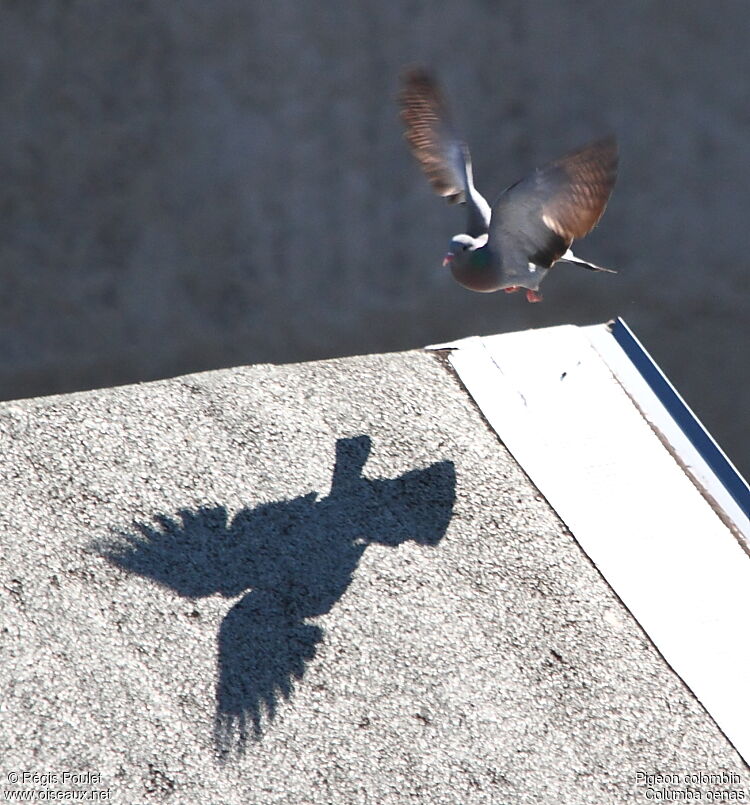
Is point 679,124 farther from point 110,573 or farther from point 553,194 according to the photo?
point 110,573

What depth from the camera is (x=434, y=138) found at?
23.4 feet

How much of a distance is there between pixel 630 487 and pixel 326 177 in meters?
7.44

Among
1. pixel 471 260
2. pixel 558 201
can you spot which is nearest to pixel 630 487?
pixel 471 260

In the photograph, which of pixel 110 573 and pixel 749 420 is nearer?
pixel 110 573

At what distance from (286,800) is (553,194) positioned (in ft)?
10.9

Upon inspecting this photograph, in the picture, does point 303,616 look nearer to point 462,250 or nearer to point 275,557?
point 275,557

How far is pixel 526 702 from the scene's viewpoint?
18.8 feet

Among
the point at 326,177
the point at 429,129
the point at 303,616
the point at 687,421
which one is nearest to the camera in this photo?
the point at 303,616

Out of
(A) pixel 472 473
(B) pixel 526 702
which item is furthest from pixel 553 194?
(B) pixel 526 702

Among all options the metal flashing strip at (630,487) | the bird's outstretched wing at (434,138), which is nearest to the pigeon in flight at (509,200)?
the bird's outstretched wing at (434,138)

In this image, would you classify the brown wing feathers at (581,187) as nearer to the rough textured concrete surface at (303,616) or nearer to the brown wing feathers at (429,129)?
the brown wing feathers at (429,129)

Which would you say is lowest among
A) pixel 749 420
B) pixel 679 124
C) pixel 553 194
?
pixel 749 420

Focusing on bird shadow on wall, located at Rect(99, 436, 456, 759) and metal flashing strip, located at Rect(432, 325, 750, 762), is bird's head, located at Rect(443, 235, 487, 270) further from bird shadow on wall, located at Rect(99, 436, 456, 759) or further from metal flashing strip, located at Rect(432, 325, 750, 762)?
bird shadow on wall, located at Rect(99, 436, 456, 759)

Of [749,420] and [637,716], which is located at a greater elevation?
[637,716]
